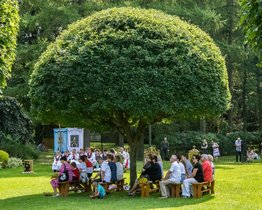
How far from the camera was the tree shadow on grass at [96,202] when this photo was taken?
14.8m

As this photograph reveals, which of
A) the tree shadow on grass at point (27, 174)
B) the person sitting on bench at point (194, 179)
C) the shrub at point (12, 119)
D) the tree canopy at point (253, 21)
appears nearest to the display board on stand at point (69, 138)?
the tree shadow on grass at point (27, 174)

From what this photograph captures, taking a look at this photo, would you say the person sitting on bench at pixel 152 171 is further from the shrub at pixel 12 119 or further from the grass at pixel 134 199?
the shrub at pixel 12 119

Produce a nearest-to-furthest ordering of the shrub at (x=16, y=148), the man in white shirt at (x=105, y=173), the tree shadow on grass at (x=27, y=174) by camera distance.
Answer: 1. the man in white shirt at (x=105, y=173)
2. the tree shadow on grass at (x=27, y=174)
3. the shrub at (x=16, y=148)

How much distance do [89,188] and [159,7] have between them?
64.8 ft

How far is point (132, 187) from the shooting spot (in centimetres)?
1761

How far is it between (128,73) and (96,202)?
4.12 metres

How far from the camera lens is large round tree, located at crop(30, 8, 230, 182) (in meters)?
16.0

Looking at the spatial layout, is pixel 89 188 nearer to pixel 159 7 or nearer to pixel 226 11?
pixel 159 7

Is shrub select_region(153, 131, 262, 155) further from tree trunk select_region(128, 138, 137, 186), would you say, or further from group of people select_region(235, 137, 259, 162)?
tree trunk select_region(128, 138, 137, 186)

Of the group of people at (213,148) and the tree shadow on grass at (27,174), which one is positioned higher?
the group of people at (213,148)

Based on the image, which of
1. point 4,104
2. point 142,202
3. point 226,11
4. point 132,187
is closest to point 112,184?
point 132,187

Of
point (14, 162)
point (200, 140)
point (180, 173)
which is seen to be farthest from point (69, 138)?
point (180, 173)

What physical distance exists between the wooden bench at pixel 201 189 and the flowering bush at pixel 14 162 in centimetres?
1831

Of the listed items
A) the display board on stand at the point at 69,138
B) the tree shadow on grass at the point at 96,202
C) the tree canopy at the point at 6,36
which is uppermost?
→ the tree canopy at the point at 6,36
